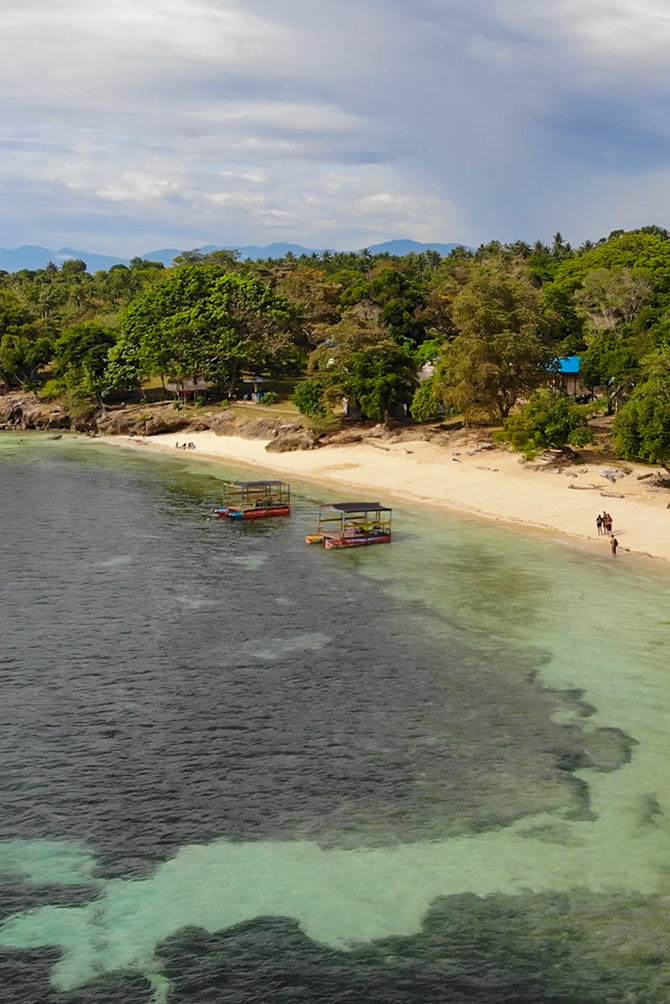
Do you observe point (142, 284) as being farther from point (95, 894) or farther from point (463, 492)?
point (95, 894)

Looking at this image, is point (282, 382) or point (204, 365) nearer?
point (204, 365)

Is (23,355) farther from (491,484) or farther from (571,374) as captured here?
(491,484)

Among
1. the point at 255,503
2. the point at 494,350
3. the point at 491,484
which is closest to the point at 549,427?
the point at 491,484

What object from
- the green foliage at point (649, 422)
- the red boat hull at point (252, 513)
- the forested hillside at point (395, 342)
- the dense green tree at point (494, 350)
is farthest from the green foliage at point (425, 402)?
the red boat hull at point (252, 513)

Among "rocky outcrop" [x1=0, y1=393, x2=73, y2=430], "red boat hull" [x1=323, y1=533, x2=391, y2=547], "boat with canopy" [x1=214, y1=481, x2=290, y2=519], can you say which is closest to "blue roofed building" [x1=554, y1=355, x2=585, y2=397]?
"boat with canopy" [x1=214, y1=481, x2=290, y2=519]

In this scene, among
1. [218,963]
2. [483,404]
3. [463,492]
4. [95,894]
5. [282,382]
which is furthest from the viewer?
[282,382]

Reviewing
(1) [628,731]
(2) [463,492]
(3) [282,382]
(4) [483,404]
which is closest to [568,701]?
(1) [628,731]
